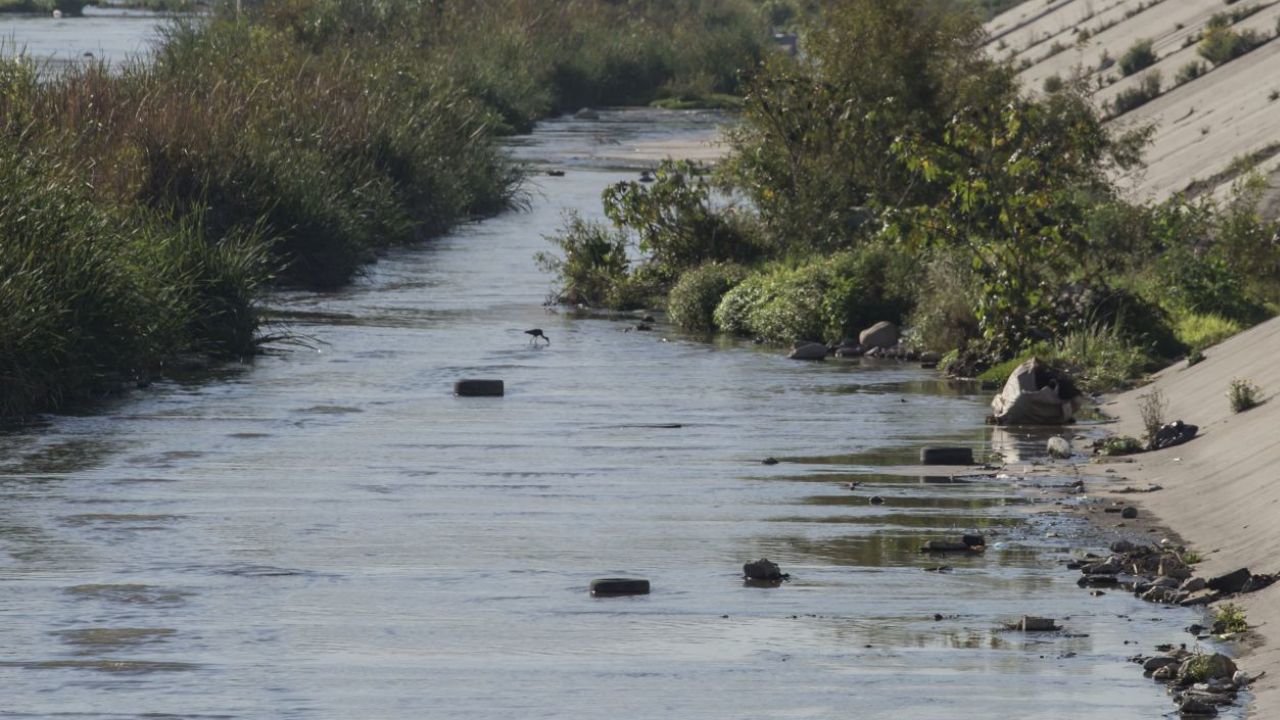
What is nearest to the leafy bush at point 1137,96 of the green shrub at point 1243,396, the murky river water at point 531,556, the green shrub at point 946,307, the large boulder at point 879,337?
the green shrub at point 946,307

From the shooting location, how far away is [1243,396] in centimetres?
1912

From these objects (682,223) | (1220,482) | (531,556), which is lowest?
(531,556)

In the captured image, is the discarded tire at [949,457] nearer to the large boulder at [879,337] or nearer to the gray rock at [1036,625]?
the gray rock at [1036,625]

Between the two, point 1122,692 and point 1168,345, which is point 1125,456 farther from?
point 1122,692

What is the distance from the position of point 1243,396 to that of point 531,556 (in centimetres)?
703

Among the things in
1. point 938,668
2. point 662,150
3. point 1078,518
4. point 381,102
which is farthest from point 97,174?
point 662,150

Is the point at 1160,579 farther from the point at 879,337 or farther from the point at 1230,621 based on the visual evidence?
the point at 879,337

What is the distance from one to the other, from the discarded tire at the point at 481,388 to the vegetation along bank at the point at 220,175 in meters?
3.47

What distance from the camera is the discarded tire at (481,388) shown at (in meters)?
23.9

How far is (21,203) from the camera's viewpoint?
74.8ft

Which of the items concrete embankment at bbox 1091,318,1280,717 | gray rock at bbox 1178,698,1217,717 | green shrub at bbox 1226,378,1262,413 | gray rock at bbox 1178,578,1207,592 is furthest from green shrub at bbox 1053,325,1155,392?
gray rock at bbox 1178,698,1217,717

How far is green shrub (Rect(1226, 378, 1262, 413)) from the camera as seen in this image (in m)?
19.0

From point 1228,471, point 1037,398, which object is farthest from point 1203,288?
point 1228,471

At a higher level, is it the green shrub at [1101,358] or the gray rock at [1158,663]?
the green shrub at [1101,358]
